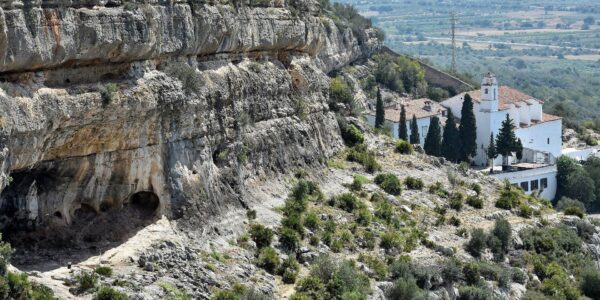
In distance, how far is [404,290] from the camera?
139 feet

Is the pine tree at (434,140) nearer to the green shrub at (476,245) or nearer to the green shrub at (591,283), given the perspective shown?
the green shrub at (591,283)

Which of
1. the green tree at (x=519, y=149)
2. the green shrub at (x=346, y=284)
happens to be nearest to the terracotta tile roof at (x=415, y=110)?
the green tree at (x=519, y=149)

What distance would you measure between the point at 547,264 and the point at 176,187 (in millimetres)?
16127

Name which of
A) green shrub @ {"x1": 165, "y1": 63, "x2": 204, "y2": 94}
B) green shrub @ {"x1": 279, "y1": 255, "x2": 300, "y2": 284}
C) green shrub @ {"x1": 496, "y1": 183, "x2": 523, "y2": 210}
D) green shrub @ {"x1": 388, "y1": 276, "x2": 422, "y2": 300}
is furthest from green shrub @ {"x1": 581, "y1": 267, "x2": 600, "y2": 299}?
green shrub @ {"x1": 165, "y1": 63, "x2": 204, "y2": 94}

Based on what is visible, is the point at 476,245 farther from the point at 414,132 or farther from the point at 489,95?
the point at 489,95

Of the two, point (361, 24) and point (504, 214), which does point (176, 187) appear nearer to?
point (504, 214)

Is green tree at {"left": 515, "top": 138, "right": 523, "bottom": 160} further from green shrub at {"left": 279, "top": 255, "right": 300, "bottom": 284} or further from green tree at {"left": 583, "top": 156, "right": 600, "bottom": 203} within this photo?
green shrub at {"left": 279, "top": 255, "right": 300, "bottom": 284}

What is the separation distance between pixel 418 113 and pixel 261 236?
48.5 meters

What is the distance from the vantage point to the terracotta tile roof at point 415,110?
87.4 metres

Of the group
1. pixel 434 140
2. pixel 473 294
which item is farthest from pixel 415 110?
pixel 473 294

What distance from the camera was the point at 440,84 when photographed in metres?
106

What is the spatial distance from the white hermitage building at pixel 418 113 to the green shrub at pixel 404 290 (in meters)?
40.7

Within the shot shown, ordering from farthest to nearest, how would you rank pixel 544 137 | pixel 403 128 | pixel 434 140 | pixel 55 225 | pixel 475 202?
pixel 544 137 < pixel 403 128 < pixel 434 140 < pixel 475 202 < pixel 55 225

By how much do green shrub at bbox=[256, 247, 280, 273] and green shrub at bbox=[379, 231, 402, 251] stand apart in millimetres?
5985
